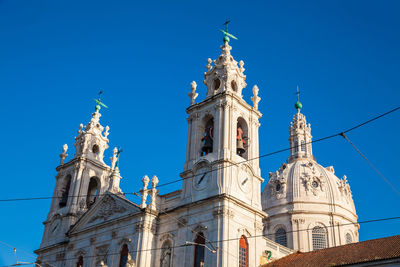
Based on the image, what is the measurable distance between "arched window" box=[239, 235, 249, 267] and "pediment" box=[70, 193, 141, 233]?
7757 millimetres

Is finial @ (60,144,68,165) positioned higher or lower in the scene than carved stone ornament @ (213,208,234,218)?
higher

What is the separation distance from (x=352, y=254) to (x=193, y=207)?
994cm

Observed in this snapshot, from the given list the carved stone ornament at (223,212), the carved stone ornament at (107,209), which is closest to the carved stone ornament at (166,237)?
the carved stone ornament at (223,212)

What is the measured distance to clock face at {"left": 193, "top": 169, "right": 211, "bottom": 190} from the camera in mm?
33750

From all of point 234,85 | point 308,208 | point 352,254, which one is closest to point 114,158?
point 234,85

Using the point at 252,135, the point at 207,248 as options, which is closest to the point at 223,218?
the point at 207,248

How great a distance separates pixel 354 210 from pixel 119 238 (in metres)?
29.3

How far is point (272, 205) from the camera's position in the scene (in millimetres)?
53062

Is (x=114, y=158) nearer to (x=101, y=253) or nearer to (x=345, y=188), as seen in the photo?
(x=101, y=253)

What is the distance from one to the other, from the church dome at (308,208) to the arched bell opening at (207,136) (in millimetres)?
16028

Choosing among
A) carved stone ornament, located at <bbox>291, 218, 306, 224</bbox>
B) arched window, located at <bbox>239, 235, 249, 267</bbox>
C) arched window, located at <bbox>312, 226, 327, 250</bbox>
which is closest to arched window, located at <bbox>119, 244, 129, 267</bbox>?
arched window, located at <bbox>239, 235, 249, 267</bbox>

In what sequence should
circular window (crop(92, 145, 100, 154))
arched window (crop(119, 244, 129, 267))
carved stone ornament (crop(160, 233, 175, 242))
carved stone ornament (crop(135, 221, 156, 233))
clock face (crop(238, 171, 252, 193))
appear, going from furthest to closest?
circular window (crop(92, 145, 100, 154)), arched window (crop(119, 244, 129, 267)), carved stone ornament (crop(135, 221, 156, 233)), carved stone ornament (crop(160, 233, 175, 242)), clock face (crop(238, 171, 252, 193))

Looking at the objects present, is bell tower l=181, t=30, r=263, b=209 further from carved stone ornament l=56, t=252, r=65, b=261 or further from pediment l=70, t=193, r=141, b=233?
carved stone ornament l=56, t=252, r=65, b=261

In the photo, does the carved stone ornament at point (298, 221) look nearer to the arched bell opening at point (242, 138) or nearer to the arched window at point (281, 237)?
the arched window at point (281, 237)
